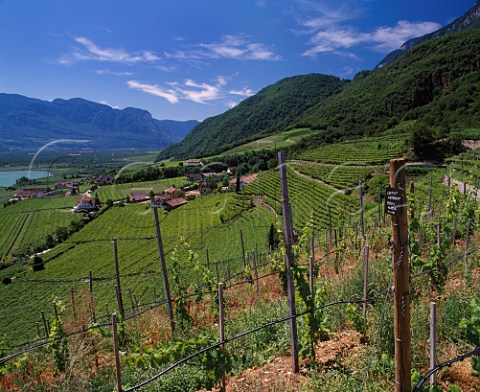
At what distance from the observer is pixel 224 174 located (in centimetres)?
6544

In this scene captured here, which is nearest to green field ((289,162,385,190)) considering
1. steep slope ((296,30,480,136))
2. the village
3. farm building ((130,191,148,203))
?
the village

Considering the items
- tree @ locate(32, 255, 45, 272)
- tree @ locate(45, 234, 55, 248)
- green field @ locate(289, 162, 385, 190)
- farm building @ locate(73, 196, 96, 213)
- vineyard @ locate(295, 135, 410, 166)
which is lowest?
tree @ locate(32, 255, 45, 272)

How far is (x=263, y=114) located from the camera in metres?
142

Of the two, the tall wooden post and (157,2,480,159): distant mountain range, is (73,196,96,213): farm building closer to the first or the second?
(157,2,480,159): distant mountain range

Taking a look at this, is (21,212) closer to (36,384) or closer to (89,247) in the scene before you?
(89,247)

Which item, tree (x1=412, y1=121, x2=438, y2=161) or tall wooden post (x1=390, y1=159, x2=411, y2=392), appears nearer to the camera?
tall wooden post (x1=390, y1=159, x2=411, y2=392)

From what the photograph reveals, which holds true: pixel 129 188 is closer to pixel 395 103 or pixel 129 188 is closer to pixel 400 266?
pixel 400 266

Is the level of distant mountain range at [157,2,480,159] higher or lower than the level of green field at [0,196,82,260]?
Answer: higher

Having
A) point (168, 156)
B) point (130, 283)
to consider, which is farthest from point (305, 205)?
point (168, 156)

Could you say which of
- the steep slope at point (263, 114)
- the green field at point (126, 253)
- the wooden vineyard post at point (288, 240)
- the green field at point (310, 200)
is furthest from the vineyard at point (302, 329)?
the steep slope at point (263, 114)

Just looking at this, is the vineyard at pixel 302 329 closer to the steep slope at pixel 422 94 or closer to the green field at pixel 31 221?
the green field at pixel 31 221

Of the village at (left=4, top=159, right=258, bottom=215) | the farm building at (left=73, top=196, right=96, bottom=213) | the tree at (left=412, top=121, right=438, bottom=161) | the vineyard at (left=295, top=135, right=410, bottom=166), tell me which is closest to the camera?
the tree at (left=412, top=121, right=438, bottom=161)

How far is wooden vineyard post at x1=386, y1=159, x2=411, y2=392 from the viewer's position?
174 centimetres

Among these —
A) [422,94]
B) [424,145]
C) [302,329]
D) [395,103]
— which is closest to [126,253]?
[424,145]
